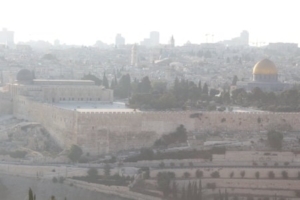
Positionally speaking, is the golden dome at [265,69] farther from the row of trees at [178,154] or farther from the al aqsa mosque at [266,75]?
the row of trees at [178,154]

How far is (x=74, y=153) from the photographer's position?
30766mm

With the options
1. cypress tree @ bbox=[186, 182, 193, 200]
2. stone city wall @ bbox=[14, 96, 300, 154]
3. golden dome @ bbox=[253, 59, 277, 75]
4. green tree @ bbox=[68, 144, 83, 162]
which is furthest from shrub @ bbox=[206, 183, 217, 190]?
golden dome @ bbox=[253, 59, 277, 75]

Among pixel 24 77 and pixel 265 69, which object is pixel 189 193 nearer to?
pixel 24 77

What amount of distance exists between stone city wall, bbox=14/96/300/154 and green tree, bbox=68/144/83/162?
39.6 inches

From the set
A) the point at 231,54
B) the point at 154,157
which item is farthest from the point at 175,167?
the point at 231,54

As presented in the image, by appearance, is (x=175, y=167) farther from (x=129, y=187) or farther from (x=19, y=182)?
(x=19, y=182)

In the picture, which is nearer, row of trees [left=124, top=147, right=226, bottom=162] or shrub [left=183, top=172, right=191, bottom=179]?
shrub [left=183, top=172, right=191, bottom=179]

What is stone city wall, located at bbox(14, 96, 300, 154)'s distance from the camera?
32.2m

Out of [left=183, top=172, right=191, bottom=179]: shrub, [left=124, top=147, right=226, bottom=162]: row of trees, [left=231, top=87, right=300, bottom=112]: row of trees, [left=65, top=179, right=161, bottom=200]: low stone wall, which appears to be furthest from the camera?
[left=231, top=87, right=300, bottom=112]: row of trees

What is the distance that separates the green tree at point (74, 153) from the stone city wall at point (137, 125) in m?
1.00

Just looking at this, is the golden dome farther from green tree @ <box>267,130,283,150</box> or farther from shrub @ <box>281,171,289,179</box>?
shrub @ <box>281,171,289,179</box>

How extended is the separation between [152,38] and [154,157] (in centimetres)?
15520

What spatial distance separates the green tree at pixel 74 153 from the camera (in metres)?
30.7

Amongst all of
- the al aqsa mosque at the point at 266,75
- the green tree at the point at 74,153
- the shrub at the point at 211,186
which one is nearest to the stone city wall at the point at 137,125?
the green tree at the point at 74,153
